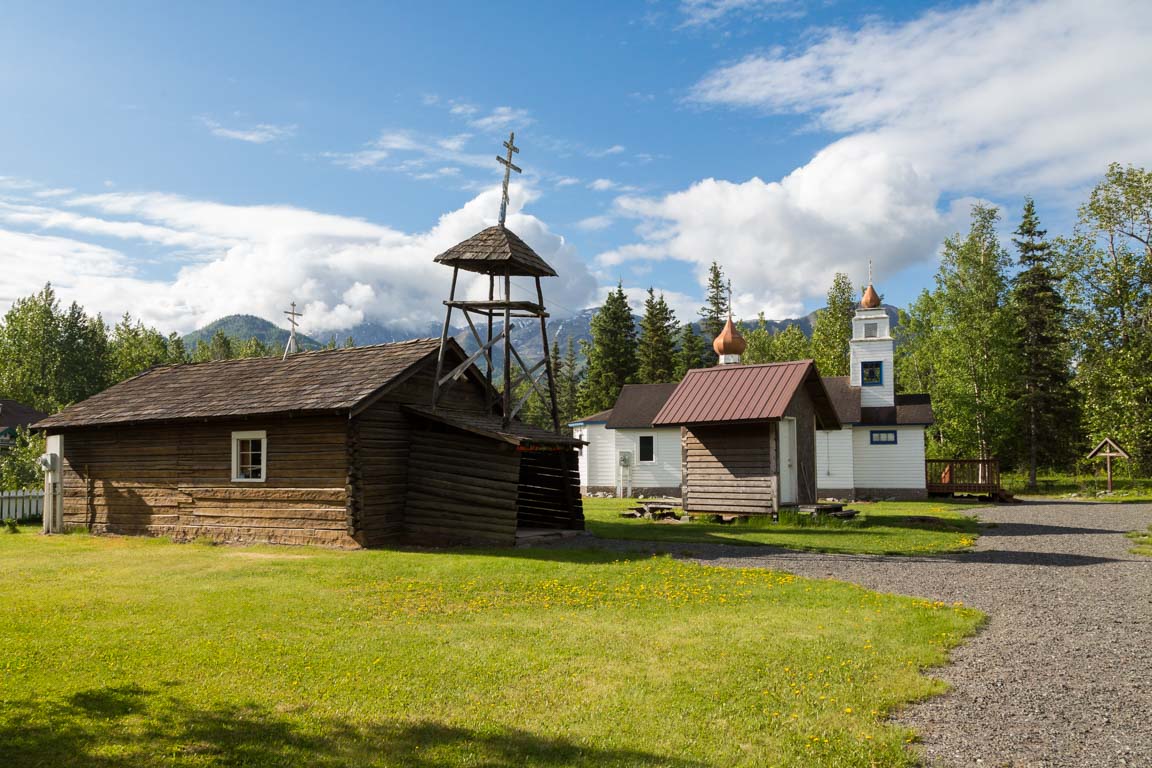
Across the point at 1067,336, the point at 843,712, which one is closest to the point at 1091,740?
the point at 843,712

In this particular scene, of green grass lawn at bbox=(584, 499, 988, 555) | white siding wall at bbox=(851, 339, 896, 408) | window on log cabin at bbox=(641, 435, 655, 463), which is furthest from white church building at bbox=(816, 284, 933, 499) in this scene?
window on log cabin at bbox=(641, 435, 655, 463)

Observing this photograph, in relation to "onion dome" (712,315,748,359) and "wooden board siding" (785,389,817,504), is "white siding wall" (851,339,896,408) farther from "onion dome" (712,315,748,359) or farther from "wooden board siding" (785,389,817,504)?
"wooden board siding" (785,389,817,504)

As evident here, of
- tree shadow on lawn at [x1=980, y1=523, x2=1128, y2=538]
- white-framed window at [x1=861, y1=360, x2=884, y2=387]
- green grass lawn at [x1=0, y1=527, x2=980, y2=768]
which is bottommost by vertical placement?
tree shadow on lawn at [x1=980, y1=523, x2=1128, y2=538]

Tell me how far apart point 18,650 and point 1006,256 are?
5114 cm

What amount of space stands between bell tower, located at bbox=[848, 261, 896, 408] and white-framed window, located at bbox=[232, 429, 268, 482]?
1068 inches

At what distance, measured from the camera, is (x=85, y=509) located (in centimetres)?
2181

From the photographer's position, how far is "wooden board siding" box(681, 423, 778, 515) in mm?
23922

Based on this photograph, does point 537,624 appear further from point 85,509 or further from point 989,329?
point 989,329

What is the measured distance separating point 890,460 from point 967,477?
12.1 feet

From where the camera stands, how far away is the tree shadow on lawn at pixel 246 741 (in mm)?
5625

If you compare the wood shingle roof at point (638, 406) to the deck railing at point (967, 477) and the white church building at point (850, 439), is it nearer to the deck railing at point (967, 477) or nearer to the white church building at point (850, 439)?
the white church building at point (850, 439)

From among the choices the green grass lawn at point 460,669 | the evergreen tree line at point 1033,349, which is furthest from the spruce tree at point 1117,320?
the green grass lawn at point 460,669

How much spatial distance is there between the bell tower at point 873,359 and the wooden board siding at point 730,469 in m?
14.8

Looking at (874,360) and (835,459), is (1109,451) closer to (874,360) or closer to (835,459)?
(874,360)
